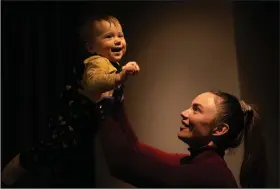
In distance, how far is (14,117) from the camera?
1.41 metres

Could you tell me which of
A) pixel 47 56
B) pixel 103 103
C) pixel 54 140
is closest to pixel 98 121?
pixel 103 103

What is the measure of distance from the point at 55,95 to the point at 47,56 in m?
0.15

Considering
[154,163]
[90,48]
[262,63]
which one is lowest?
[154,163]

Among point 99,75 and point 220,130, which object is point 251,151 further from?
point 99,75

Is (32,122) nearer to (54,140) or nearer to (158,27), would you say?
(54,140)

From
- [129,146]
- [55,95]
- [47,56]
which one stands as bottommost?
[129,146]

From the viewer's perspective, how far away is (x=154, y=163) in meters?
1.39

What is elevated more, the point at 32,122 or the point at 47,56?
the point at 47,56

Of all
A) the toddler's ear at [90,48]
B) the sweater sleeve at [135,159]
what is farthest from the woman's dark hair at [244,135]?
the toddler's ear at [90,48]

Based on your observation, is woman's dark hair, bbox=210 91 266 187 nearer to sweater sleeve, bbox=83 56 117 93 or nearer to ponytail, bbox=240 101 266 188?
ponytail, bbox=240 101 266 188

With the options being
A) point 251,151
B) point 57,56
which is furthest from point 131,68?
point 251,151

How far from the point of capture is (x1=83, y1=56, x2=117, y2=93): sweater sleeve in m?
1.37

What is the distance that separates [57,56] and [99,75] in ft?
0.59

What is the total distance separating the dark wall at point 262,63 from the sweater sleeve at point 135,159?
33 centimetres
